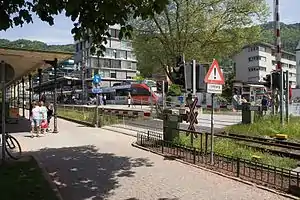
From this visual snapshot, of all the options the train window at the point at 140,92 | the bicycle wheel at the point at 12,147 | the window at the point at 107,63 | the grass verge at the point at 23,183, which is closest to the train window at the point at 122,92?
the train window at the point at 140,92

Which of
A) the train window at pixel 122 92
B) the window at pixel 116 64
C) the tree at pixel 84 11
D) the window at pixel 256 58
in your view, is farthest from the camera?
the window at pixel 256 58

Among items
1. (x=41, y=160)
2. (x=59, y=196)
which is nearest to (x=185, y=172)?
(x=59, y=196)

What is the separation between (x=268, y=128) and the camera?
17.4m

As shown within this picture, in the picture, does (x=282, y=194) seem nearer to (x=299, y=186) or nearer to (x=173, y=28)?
(x=299, y=186)

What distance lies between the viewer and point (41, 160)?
39.1 feet

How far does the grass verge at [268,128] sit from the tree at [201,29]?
17743 millimetres

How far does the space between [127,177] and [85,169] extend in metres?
1.57

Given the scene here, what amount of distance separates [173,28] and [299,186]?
30942 millimetres

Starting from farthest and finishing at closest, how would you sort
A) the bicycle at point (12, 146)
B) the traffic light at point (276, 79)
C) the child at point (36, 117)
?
the traffic light at point (276, 79), the child at point (36, 117), the bicycle at point (12, 146)

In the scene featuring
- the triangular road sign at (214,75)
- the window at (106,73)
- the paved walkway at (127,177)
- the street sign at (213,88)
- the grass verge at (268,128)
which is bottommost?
the paved walkway at (127,177)

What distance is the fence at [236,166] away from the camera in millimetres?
8320

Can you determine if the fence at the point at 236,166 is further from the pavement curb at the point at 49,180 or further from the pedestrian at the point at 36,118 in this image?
the pedestrian at the point at 36,118

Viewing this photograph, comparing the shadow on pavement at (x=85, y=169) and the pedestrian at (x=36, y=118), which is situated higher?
the pedestrian at (x=36, y=118)

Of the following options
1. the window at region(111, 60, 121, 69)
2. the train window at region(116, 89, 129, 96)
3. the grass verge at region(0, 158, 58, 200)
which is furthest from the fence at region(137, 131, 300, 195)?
the window at region(111, 60, 121, 69)
